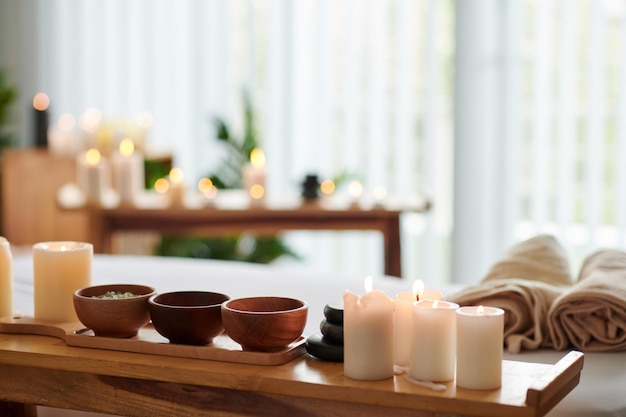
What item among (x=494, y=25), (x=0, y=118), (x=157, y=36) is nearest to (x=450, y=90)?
(x=494, y=25)

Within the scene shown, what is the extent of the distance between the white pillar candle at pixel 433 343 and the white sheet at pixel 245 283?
0.32 metres

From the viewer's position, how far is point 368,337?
110 centimetres

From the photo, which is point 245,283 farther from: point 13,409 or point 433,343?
point 433,343

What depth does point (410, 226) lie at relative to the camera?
428 centimetres

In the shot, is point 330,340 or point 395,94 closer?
point 330,340

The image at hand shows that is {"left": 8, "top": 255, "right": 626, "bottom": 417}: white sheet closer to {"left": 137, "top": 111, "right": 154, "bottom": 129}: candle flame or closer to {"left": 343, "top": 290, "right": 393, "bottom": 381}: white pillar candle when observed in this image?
{"left": 343, "top": 290, "right": 393, "bottom": 381}: white pillar candle

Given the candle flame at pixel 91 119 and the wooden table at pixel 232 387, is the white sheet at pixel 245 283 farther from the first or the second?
the candle flame at pixel 91 119

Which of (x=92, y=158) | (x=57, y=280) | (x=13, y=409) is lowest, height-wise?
(x=13, y=409)

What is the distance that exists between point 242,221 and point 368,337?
2155 mm

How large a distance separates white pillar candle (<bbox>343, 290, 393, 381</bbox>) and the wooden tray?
11cm

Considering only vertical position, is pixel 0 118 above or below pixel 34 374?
above

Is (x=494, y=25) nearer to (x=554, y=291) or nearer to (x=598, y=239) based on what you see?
(x=598, y=239)

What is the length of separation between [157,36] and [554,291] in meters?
3.40

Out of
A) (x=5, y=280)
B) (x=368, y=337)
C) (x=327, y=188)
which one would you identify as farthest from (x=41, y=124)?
(x=368, y=337)
